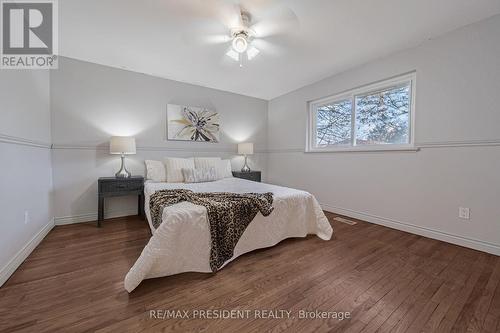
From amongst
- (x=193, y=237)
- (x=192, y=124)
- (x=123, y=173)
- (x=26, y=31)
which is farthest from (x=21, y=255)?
(x=192, y=124)

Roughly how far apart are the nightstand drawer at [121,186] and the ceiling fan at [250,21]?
209 cm

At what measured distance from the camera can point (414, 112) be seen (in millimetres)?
2451

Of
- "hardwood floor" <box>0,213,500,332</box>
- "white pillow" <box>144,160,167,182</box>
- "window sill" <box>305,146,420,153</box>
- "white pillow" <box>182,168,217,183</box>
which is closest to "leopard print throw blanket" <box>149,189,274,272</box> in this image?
"hardwood floor" <box>0,213,500,332</box>

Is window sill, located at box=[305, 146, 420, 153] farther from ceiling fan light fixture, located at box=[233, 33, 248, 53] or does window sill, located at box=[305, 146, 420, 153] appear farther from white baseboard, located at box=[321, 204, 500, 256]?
ceiling fan light fixture, located at box=[233, 33, 248, 53]

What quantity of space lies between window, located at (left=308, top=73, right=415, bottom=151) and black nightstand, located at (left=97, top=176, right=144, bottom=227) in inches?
118

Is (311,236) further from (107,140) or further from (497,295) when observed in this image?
(107,140)

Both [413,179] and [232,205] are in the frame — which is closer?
[232,205]

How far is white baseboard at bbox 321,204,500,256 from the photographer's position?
1959mm

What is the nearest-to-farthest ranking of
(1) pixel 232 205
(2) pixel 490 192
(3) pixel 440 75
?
(1) pixel 232 205 → (2) pixel 490 192 → (3) pixel 440 75

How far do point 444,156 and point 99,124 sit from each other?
14.7ft

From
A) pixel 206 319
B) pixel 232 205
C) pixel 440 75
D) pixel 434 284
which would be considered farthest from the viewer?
pixel 440 75

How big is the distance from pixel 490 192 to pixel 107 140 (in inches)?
183

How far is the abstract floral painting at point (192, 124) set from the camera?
11.2 ft

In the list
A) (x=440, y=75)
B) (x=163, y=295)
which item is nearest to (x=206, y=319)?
(x=163, y=295)
